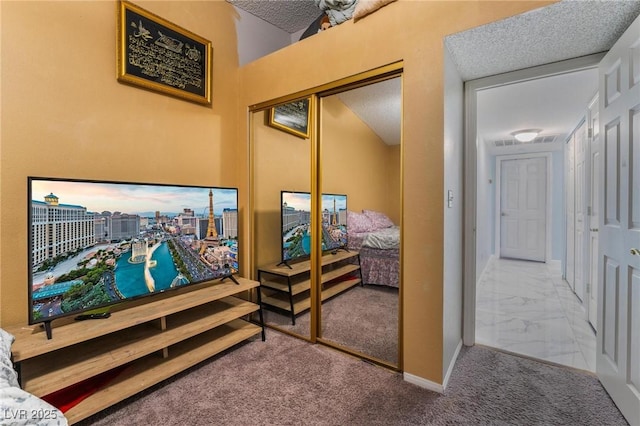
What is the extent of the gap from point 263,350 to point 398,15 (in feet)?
8.06

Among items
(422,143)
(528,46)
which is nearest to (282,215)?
Answer: (422,143)

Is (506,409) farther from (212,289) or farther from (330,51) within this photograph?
(330,51)

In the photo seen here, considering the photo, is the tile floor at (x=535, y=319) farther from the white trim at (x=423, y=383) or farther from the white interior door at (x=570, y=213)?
the white trim at (x=423, y=383)

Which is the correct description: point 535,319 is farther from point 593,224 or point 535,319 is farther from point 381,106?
point 381,106

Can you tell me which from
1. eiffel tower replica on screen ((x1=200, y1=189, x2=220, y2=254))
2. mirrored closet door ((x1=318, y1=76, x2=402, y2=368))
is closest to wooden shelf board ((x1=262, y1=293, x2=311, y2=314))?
mirrored closet door ((x1=318, y1=76, x2=402, y2=368))

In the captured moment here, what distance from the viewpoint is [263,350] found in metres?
2.12

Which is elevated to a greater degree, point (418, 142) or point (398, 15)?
point (398, 15)

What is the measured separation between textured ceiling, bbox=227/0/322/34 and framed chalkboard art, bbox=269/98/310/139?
1116 millimetres

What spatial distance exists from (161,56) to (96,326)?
1.84 m

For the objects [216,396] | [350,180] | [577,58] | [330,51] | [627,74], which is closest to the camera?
[627,74]

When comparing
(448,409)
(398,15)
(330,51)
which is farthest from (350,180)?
(448,409)

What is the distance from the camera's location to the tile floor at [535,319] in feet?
7.01

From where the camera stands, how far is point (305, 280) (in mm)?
2287

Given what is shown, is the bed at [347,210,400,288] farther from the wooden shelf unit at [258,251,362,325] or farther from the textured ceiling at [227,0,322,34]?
the textured ceiling at [227,0,322,34]
